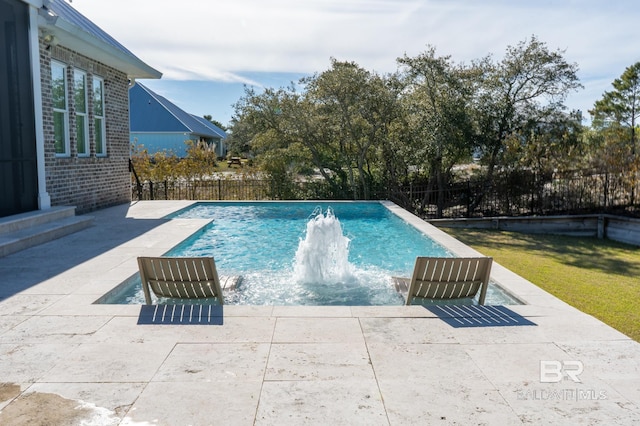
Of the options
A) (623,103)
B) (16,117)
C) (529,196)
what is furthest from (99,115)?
(623,103)

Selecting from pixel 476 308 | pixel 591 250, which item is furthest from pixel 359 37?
pixel 476 308

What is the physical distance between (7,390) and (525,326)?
3767 mm

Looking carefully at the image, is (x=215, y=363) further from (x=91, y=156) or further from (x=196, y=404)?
(x=91, y=156)

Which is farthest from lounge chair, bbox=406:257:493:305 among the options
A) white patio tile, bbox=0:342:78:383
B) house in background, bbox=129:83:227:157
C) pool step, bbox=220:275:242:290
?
house in background, bbox=129:83:227:157

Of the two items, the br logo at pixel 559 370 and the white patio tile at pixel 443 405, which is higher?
the br logo at pixel 559 370

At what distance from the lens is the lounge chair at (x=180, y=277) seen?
4.54 meters

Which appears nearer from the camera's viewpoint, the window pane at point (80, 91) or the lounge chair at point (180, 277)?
the lounge chair at point (180, 277)

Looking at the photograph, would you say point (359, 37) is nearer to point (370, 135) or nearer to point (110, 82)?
point (370, 135)

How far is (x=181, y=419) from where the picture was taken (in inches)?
103

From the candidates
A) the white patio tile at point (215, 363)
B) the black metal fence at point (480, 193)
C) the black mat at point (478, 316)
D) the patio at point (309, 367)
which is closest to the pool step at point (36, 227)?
the patio at point (309, 367)

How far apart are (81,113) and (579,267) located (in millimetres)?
11088

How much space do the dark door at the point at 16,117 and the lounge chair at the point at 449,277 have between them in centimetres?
701

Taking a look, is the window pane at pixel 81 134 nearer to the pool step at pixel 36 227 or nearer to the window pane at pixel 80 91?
the window pane at pixel 80 91

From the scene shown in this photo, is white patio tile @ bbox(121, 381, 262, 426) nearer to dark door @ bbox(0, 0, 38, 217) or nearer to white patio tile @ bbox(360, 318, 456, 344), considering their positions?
white patio tile @ bbox(360, 318, 456, 344)
